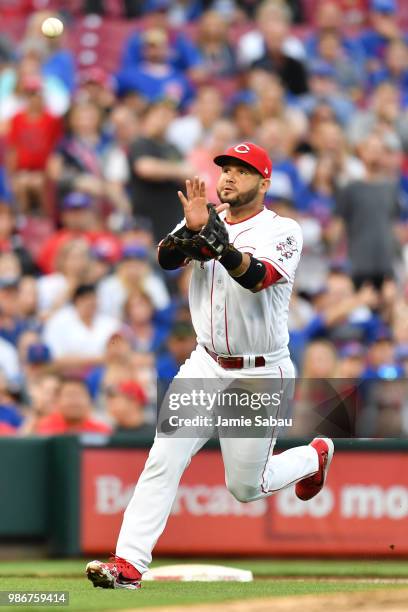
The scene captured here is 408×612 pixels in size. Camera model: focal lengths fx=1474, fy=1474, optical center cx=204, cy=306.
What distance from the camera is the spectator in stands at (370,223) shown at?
12.6 m

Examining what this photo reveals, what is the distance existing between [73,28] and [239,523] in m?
7.00

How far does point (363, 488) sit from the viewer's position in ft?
31.6

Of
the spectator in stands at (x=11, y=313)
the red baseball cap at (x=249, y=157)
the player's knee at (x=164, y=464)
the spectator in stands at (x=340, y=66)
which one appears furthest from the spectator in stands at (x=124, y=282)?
the player's knee at (x=164, y=464)

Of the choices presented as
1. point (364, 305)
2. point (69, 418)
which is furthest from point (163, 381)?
point (364, 305)

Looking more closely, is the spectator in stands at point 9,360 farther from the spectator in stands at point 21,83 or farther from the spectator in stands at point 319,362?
the spectator in stands at point 21,83

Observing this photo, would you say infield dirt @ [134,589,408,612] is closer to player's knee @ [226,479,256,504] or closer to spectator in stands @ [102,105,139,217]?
player's knee @ [226,479,256,504]

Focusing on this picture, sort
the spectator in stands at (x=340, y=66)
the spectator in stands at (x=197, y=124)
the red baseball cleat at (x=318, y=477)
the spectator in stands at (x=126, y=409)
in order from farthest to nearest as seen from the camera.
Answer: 1. the spectator in stands at (x=340, y=66)
2. the spectator in stands at (x=197, y=124)
3. the spectator in stands at (x=126, y=409)
4. the red baseball cleat at (x=318, y=477)

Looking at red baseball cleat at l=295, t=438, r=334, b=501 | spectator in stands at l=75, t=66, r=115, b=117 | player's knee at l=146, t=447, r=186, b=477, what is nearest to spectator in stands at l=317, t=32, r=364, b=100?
spectator in stands at l=75, t=66, r=115, b=117

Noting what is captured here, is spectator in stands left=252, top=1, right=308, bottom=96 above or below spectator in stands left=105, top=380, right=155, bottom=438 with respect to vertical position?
above

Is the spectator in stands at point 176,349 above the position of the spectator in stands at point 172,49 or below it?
below

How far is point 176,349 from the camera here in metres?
10.5

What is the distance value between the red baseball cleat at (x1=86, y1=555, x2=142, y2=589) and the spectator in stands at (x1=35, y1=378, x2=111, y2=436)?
3040mm

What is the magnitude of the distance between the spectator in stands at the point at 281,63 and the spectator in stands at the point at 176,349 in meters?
4.51

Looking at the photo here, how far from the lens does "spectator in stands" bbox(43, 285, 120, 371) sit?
10844mm
